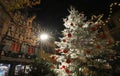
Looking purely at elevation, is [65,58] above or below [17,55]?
below

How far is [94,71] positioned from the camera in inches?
387

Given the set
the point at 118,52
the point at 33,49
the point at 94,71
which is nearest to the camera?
the point at 94,71

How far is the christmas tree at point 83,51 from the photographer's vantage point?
9906mm

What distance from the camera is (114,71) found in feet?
35.5

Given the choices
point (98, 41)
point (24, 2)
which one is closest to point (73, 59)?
point (98, 41)

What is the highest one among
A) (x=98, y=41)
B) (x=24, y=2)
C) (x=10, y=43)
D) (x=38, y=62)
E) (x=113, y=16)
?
(x=113, y=16)

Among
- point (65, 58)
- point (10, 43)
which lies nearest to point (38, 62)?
point (65, 58)

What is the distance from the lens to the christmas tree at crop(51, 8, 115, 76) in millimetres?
9906

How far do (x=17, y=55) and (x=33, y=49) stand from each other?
394 cm

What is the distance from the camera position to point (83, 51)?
34.0 feet

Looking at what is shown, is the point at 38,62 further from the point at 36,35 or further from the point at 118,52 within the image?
the point at 36,35

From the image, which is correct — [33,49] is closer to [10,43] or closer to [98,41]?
[10,43]

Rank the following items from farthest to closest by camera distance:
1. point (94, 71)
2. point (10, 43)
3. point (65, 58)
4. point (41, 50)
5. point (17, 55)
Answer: point (41, 50) → point (17, 55) → point (10, 43) → point (65, 58) → point (94, 71)

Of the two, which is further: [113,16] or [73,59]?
[113,16]
